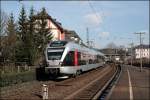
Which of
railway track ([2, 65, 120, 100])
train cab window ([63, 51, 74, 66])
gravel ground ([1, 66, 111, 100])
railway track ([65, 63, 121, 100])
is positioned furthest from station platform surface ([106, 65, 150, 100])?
train cab window ([63, 51, 74, 66])

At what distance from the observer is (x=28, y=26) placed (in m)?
61.9

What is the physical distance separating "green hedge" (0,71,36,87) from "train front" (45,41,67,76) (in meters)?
1.88

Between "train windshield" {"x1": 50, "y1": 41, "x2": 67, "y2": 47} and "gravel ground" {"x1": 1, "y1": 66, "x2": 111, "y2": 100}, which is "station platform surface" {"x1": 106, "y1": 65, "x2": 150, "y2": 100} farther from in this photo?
"train windshield" {"x1": 50, "y1": 41, "x2": 67, "y2": 47}

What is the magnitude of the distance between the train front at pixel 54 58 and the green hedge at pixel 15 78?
6.17 feet

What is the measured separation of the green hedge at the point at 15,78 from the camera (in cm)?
2730

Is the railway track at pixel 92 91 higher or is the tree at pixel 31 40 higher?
the tree at pixel 31 40

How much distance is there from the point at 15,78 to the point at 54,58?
3.82m

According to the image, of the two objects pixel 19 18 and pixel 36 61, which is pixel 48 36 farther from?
pixel 36 61

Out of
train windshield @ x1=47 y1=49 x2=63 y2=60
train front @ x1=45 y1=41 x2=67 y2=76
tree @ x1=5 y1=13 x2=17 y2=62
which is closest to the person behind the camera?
train front @ x1=45 y1=41 x2=67 y2=76

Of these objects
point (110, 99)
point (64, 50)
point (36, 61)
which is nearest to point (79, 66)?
point (64, 50)

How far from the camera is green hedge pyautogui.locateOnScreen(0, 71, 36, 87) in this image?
27.3 m

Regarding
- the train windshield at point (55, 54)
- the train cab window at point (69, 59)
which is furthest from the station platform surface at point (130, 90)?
the train windshield at point (55, 54)

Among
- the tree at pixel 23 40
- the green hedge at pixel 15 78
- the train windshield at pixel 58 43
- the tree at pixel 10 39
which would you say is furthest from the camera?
the tree at pixel 23 40

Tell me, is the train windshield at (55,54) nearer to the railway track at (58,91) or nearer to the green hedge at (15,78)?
the green hedge at (15,78)
